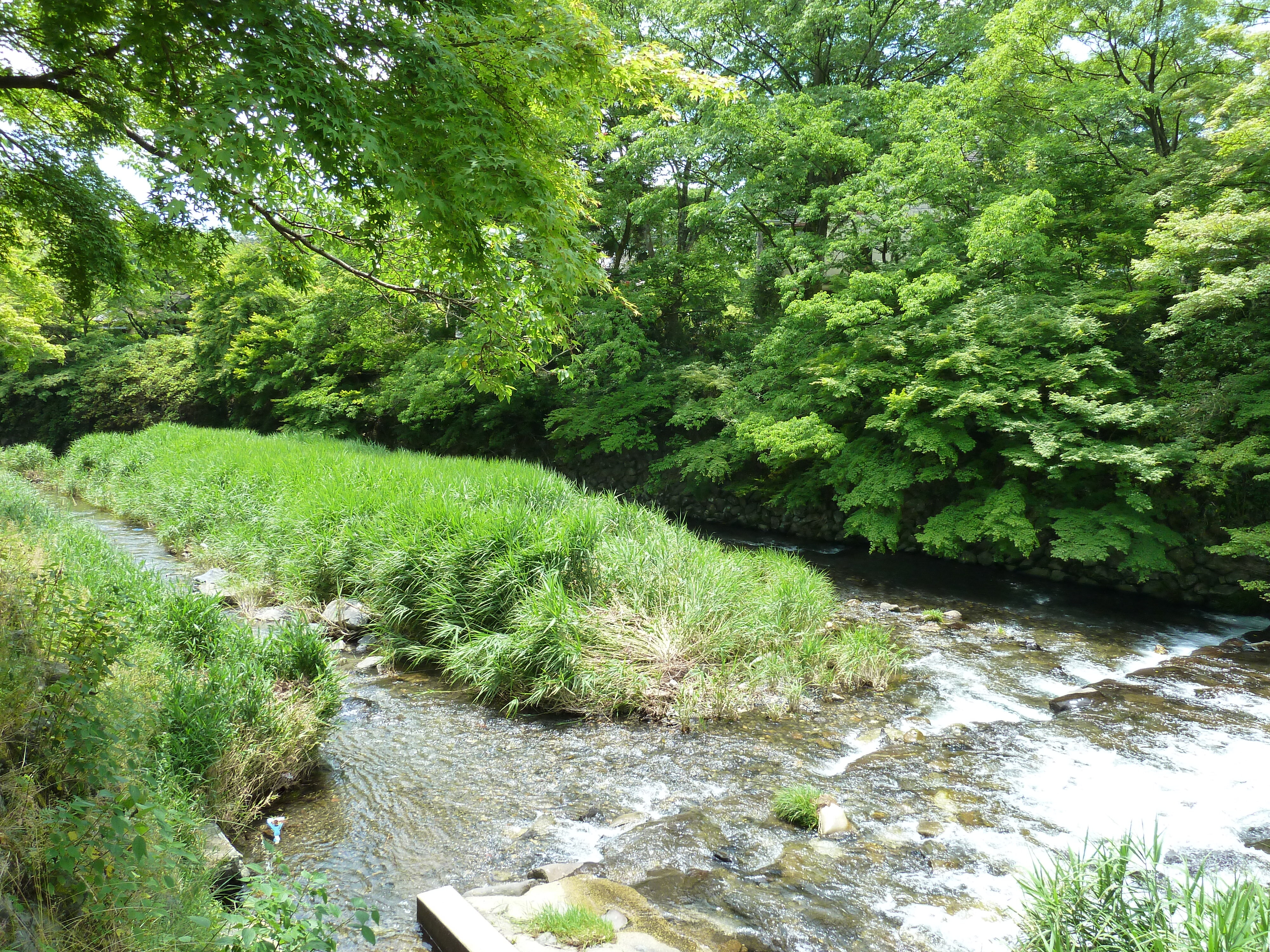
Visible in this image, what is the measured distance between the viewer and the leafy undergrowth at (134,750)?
89.8 inches

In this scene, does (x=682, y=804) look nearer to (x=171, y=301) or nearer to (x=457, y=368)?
(x=457, y=368)

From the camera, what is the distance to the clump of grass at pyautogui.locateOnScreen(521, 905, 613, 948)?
9.67 ft

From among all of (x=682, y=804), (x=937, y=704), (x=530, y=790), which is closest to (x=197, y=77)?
(x=530, y=790)

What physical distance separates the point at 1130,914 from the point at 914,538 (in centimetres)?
1078

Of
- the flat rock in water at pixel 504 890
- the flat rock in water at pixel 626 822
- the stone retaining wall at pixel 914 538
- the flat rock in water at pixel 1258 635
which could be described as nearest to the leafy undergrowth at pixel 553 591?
the flat rock in water at pixel 626 822

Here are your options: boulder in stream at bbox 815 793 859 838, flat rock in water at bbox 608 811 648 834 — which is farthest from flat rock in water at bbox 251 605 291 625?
boulder in stream at bbox 815 793 859 838

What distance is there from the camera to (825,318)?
12.7m

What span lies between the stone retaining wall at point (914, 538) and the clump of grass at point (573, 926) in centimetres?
820

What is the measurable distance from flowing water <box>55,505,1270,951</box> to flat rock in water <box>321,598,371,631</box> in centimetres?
74

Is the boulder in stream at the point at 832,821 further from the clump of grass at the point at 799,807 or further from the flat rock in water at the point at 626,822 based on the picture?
the flat rock in water at the point at 626,822

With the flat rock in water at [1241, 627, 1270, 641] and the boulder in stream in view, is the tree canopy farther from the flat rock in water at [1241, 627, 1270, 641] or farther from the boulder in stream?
the boulder in stream

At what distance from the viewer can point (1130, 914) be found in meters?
2.66

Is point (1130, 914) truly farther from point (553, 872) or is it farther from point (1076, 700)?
point (1076, 700)

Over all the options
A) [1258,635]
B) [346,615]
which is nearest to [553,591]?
[346,615]
